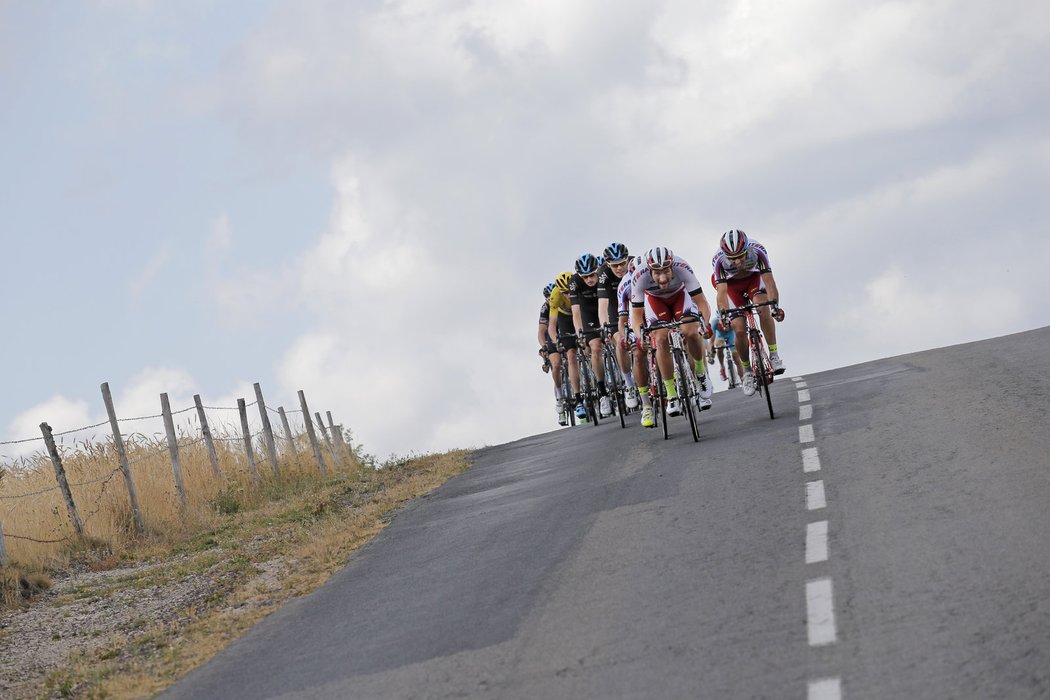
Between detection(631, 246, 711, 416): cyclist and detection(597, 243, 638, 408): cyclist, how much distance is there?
8.13 ft

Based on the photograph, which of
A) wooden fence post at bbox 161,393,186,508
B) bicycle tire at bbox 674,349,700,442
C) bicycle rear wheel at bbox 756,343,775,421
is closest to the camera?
bicycle tire at bbox 674,349,700,442

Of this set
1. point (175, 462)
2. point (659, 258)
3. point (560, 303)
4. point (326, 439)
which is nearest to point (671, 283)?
point (659, 258)

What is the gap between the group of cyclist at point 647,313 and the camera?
1591 centimetres

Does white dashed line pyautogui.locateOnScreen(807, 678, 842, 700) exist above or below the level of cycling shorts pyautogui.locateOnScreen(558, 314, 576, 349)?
below

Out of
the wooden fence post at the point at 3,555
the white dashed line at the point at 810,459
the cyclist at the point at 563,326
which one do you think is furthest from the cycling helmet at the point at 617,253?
the wooden fence post at the point at 3,555

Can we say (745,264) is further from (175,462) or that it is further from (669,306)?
(175,462)

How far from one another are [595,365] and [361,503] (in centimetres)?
479

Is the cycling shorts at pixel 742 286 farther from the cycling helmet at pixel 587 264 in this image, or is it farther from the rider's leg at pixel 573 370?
the rider's leg at pixel 573 370

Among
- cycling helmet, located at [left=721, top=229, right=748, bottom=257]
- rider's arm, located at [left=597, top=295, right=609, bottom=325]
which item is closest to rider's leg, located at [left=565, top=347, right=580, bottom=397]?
rider's arm, located at [left=597, top=295, right=609, bottom=325]

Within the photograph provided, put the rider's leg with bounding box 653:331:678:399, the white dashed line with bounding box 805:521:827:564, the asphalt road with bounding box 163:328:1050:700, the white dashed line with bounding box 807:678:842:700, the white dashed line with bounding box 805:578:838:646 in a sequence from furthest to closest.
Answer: the rider's leg with bounding box 653:331:678:399
the white dashed line with bounding box 805:521:827:564
the white dashed line with bounding box 805:578:838:646
the asphalt road with bounding box 163:328:1050:700
the white dashed line with bounding box 807:678:842:700

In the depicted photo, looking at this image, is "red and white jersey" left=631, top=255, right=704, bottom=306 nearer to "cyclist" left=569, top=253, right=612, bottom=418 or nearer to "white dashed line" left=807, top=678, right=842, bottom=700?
"cyclist" left=569, top=253, right=612, bottom=418

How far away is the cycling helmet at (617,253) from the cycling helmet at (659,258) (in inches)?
140

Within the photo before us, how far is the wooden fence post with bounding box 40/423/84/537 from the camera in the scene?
58.2 feet

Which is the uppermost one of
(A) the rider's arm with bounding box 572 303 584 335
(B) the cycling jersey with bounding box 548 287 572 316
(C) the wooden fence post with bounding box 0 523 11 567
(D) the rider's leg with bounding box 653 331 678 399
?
(B) the cycling jersey with bounding box 548 287 572 316
